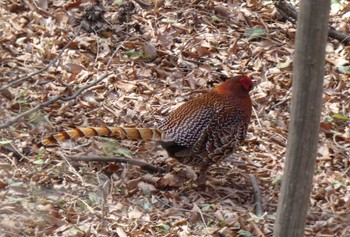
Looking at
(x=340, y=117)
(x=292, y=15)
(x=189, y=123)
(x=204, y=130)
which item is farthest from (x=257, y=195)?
(x=292, y=15)

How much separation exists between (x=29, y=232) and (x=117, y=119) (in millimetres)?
1805

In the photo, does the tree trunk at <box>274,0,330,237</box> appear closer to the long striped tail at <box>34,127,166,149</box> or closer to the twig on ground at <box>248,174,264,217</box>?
the twig on ground at <box>248,174,264,217</box>

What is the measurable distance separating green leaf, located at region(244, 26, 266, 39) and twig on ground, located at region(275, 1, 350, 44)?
10.8 inches

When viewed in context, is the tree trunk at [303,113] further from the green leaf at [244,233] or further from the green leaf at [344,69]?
the green leaf at [344,69]

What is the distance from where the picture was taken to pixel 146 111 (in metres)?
6.24

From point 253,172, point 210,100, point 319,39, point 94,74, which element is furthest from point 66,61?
point 319,39

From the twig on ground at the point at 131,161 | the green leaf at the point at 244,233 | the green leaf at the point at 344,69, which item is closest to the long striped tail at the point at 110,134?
the twig on ground at the point at 131,161

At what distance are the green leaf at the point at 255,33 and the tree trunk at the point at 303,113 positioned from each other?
448cm

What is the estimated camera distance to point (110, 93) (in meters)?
6.46

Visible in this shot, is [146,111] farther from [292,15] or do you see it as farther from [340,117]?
[292,15]

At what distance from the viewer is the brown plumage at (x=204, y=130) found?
5.27 meters

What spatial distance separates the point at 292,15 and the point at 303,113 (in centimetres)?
469

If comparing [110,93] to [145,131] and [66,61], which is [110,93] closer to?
[66,61]

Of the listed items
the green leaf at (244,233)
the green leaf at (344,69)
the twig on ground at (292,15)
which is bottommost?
the green leaf at (244,233)
